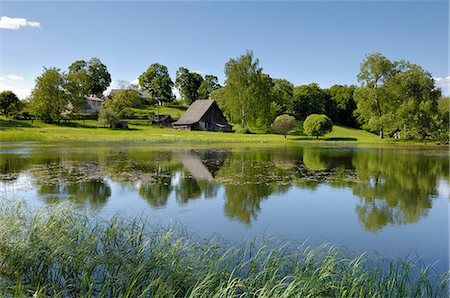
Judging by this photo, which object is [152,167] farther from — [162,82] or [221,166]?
[162,82]

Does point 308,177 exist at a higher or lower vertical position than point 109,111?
lower

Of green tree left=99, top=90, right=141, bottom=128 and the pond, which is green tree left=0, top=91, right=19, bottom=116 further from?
the pond

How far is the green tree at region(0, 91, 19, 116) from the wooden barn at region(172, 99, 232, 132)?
92.2ft

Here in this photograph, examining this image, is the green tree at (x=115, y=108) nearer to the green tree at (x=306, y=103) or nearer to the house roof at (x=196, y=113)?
the house roof at (x=196, y=113)

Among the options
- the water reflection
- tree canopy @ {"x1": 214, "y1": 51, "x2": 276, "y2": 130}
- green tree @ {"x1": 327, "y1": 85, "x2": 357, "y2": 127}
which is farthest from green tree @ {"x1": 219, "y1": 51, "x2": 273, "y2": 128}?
the water reflection

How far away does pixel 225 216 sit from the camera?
9711 millimetres

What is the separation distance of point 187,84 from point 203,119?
144 ft

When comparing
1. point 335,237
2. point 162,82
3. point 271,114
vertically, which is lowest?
point 335,237

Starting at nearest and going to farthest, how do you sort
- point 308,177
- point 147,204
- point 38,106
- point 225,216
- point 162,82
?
point 225,216 < point 147,204 < point 308,177 < point 38,106 < point 162,82

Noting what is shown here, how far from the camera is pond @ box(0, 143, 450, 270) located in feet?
26.9

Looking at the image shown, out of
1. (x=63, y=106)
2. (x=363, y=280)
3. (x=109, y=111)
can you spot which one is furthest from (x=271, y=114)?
(x=363, y=280)

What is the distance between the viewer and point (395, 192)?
1365 cm

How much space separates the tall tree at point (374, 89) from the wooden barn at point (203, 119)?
23424mm

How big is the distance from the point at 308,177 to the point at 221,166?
576 centimetres
